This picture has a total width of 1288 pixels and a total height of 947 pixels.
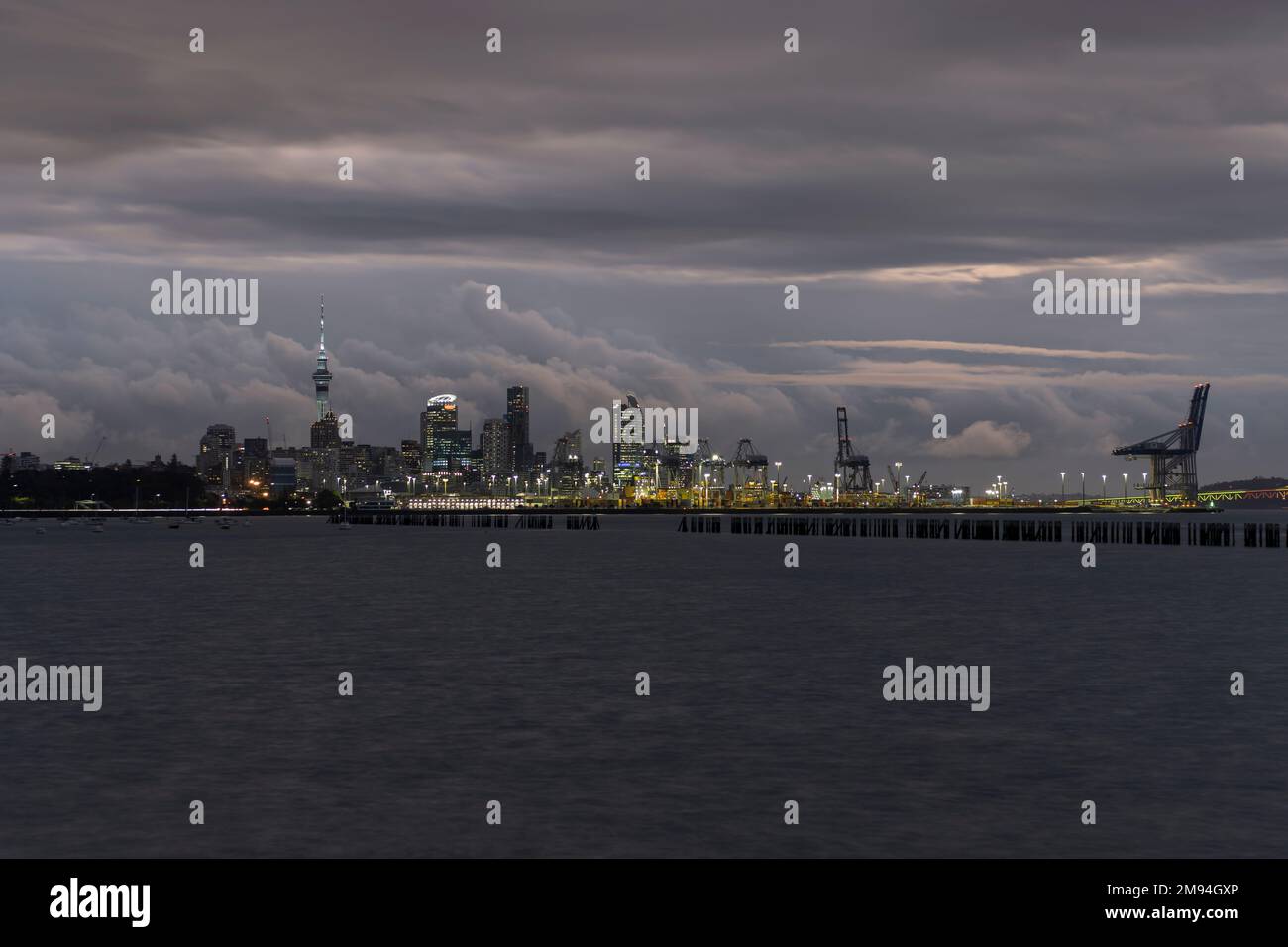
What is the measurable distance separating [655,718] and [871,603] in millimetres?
39543

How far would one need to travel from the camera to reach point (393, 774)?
81.6ft

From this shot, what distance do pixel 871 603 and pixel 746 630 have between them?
658 inches

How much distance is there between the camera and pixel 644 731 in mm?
29891

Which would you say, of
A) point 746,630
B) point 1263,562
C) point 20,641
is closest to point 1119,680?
point 746,630

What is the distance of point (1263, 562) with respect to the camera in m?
115

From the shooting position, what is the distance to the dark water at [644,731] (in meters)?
20.6

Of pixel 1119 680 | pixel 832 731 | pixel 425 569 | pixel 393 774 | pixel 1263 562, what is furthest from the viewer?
pixel 1263 562

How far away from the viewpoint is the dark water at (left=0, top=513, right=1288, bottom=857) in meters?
20.6
